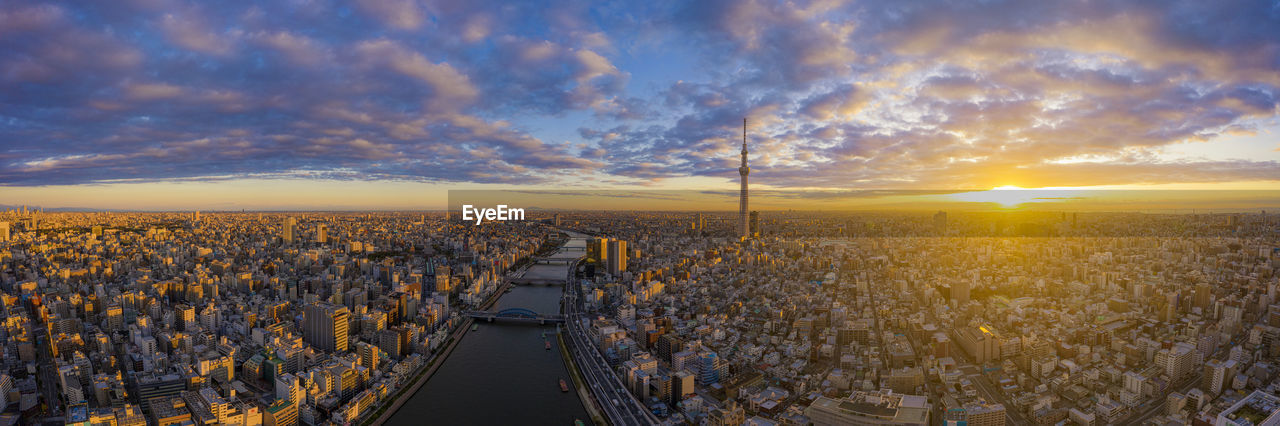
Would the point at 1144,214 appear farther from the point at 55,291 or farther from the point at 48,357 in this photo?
the point at 55,291

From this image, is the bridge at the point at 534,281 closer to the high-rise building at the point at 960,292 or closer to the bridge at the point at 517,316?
the bridge at the point at 517,316

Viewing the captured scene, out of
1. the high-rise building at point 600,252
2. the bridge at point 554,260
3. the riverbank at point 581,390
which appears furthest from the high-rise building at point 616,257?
the riverbank at point 581,390

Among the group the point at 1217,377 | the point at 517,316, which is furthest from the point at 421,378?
the point at 1217,377

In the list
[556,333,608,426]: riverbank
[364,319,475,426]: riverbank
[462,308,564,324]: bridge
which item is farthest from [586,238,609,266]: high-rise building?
[556,333,608,426]: riverbank

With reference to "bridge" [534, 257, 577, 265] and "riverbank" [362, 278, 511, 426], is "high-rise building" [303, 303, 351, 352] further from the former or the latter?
"bridge" [534, 257, 577, 265]

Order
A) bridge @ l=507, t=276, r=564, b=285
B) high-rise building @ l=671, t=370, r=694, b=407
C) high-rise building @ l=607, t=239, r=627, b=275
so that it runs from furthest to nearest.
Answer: high-rise building @ l=607, t=239, r=627, b=275 < bridge @ l=507, t=276, r=564, b=285 < high-rise building @ l=671, t=370, r=694, b=407

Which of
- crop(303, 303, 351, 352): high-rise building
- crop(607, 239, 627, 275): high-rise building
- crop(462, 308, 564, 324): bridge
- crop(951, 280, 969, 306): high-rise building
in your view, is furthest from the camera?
crop(607, 239, 627, 275): high-rise building

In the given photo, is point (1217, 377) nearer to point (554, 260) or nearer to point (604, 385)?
point (604, 385)

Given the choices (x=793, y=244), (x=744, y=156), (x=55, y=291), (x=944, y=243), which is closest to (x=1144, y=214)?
(x=944, y=243)
